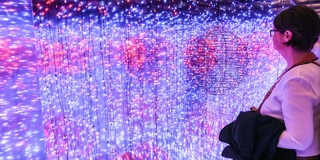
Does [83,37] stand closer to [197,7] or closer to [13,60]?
[13,60]

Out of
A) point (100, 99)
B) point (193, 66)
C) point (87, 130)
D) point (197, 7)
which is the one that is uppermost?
point (197, 7)

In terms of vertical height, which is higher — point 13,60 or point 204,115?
point 13,60

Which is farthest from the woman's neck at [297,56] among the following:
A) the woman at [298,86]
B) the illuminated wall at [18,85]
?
the illuminated wall at [18,85]

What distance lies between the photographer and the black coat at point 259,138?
2.27ft

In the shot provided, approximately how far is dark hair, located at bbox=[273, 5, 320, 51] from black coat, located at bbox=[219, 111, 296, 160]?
26 centimetres

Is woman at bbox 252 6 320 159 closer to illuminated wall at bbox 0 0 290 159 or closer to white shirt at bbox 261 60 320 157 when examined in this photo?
white shirt at bbox 261 60 320 157

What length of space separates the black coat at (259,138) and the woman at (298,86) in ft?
0.08

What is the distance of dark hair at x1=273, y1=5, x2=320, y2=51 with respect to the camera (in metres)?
0.67

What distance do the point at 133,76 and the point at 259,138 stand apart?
2734mm

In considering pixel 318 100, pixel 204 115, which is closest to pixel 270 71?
pixel 204 115

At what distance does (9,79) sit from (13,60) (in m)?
0.18

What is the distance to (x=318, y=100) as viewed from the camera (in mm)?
646

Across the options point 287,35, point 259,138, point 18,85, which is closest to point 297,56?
point 287,35

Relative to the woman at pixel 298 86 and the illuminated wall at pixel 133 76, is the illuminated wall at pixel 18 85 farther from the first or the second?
the woman at pixel 298 86
